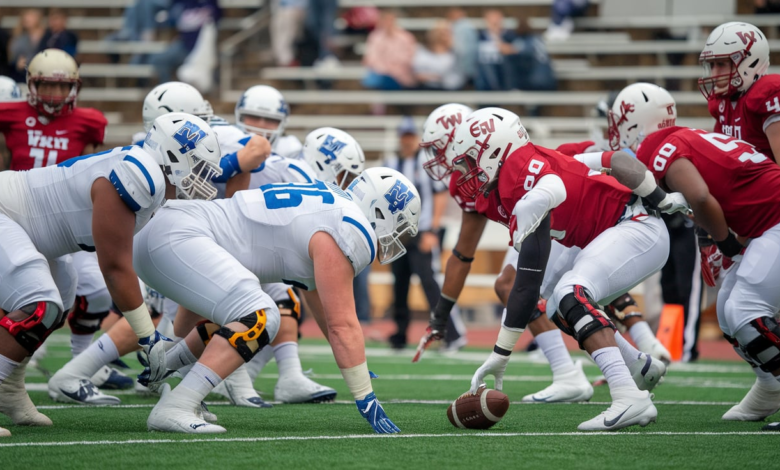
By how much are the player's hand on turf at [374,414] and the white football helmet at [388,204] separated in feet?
2.37

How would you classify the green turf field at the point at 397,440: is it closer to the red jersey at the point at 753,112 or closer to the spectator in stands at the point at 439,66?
the red jersey at the point at 753,112

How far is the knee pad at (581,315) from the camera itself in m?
4.90

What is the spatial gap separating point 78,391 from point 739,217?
3768 mm

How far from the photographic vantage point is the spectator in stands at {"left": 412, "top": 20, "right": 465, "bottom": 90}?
1472 cm

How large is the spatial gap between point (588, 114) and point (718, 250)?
8.89 metres

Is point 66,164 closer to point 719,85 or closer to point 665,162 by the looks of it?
point 665,162

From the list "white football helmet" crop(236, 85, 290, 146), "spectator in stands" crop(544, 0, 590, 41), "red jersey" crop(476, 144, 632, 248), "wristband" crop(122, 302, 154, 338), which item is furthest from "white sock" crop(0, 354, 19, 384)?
"spectator in stands" crop(544, 0, 590, 41)

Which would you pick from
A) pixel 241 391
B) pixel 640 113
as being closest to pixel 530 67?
pixel 640 113

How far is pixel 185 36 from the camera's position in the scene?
51.6 feet

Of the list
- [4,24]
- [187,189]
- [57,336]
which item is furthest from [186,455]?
[4,24]

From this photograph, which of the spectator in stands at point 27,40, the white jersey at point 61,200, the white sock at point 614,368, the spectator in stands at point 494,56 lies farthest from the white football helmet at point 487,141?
the spectator in stands at point 27,40

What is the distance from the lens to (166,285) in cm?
481

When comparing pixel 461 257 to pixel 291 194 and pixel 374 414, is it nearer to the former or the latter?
pixel 291 194

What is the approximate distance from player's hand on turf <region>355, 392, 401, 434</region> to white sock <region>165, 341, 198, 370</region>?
1037mm
